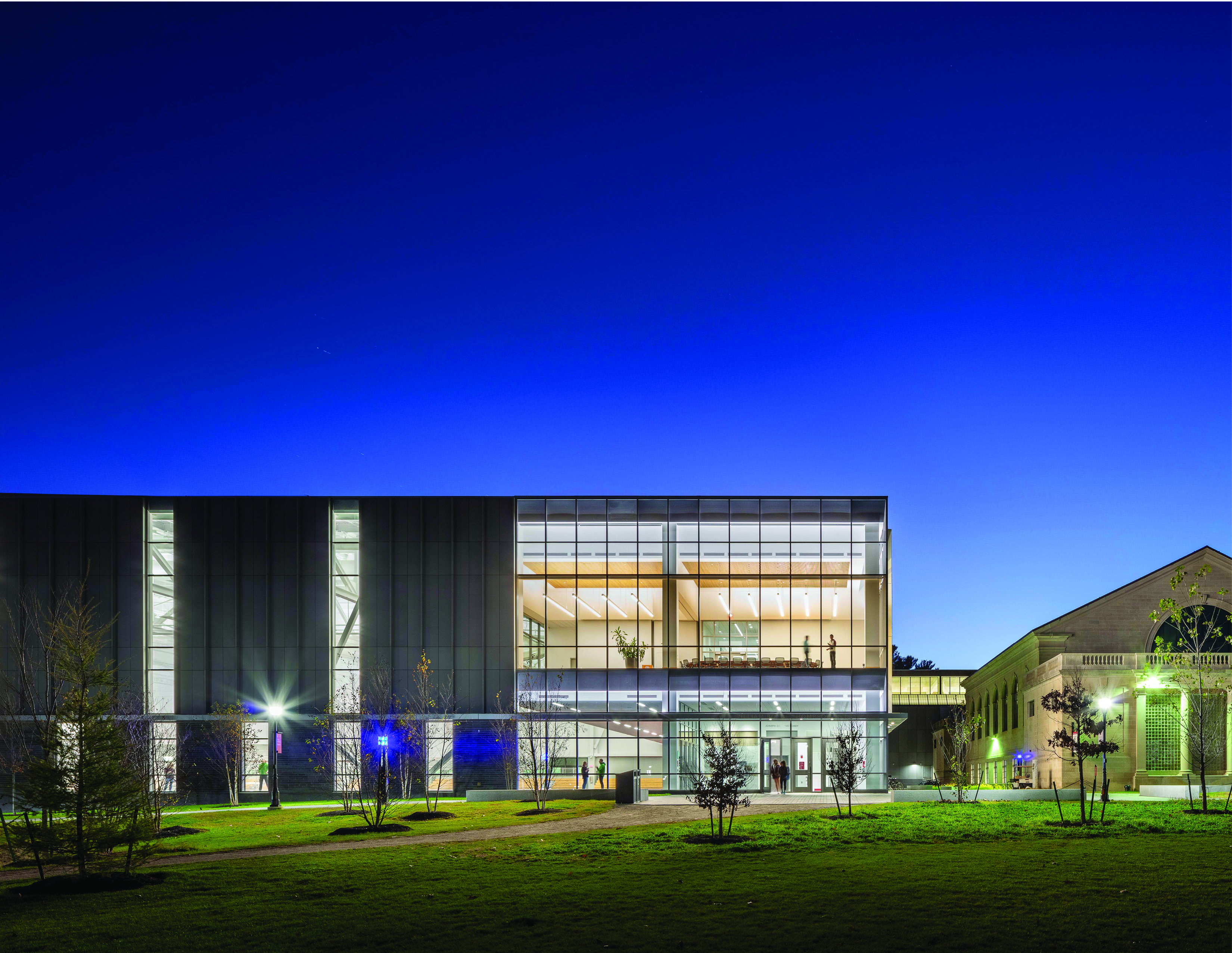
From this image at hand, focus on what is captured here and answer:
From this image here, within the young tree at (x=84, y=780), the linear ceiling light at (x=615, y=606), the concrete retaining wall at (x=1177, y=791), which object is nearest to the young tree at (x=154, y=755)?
the young tree at (x=84, y=780)

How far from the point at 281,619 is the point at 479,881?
39965 millimetres

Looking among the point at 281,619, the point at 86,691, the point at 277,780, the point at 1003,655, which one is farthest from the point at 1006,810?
the point at 1003,655

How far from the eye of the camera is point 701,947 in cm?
1627

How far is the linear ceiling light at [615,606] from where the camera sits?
60.2 m

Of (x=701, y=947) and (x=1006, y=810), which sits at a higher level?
(x=701, y=947)

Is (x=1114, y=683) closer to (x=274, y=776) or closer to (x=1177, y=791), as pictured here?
(x=1177, y=791)

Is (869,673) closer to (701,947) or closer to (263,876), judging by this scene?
(263,876)

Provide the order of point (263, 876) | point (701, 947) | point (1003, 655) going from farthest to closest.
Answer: point (1003, 655) < point (263, 876) < point (701, 947)

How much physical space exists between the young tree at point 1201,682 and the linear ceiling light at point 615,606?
2466cm

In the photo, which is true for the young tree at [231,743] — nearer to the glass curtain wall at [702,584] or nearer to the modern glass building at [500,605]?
the modern glass building at [500,605]

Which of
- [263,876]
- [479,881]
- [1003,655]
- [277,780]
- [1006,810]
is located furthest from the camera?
[1003,655]

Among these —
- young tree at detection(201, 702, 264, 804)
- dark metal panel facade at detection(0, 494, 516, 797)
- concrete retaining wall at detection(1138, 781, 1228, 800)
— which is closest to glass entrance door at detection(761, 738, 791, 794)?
dark metal panel facade at detection(0, 494, 516, 797)

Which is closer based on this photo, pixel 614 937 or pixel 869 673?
pixel 614 937

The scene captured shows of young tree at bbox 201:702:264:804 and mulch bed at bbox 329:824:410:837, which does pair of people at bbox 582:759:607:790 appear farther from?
mulch bed at bbox 329:824:410:837
